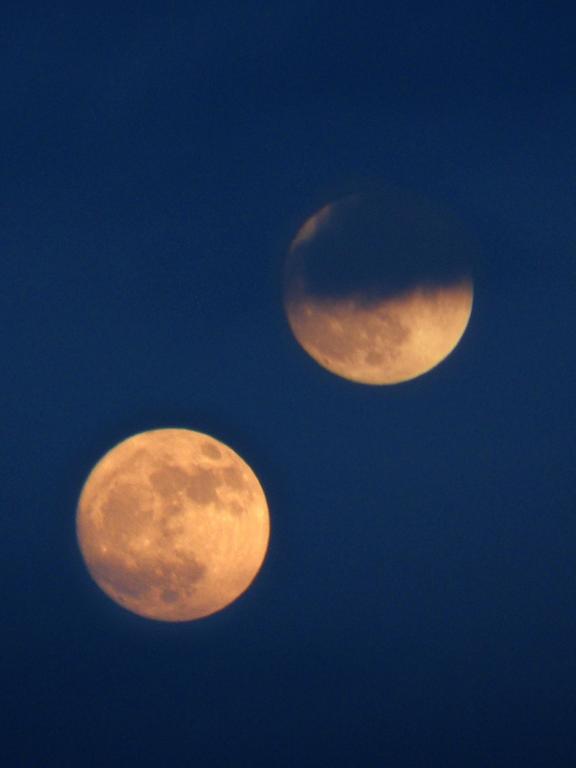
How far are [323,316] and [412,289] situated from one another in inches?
36.5

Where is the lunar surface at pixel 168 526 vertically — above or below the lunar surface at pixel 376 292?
below

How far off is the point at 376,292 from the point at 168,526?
10.1ft

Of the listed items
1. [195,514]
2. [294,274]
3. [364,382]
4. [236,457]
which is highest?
[294,274]

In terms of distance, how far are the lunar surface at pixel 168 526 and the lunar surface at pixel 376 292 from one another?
5.89 ft

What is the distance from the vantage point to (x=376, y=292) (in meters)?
6.11

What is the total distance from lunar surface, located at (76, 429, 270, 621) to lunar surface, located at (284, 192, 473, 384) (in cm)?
180

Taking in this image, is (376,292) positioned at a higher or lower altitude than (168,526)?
higher

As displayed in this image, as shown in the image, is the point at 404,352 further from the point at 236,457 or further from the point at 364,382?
the point at 236,457

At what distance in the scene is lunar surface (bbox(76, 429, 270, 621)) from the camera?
21.8 feet

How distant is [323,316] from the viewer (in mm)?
6555

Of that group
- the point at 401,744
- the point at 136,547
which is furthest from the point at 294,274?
the point at 401,744

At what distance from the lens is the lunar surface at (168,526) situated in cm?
664

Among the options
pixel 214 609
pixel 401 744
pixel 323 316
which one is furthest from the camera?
pixel 401 744

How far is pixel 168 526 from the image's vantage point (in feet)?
21.7
